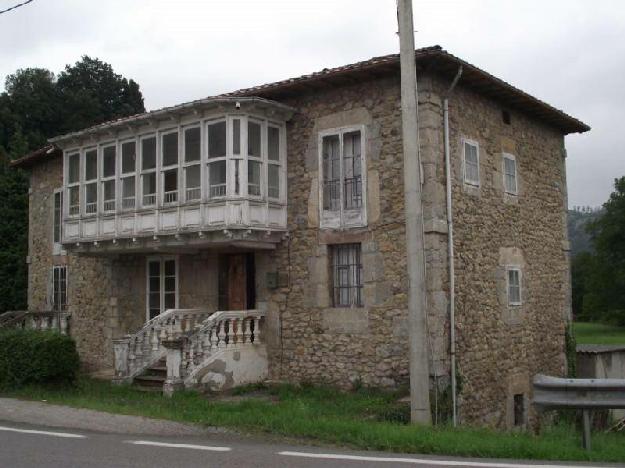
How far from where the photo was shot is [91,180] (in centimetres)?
1850

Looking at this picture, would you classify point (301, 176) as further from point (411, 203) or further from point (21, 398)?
point (21, 398)

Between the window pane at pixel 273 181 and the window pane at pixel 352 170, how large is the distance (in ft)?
5.17

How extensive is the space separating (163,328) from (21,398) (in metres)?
4.03

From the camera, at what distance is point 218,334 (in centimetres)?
1545

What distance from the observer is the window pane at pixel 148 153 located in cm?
1720

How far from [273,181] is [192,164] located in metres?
1.85

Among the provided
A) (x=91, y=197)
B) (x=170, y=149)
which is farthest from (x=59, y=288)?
(x=170, y=149)

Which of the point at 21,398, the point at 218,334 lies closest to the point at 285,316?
the point at 218,334

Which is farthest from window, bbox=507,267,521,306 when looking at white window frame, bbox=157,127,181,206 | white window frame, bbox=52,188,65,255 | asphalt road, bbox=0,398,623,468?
white window frame, bbox=52,188,65,255

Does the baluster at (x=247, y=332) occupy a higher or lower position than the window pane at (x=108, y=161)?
lower

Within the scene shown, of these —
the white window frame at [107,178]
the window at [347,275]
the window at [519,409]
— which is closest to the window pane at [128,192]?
the white window frame at [107,178]

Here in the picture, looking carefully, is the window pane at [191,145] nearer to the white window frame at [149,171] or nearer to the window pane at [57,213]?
the white window frame at [149,171]

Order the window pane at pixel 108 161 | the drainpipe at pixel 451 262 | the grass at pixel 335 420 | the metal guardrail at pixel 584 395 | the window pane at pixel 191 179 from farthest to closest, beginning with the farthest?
the window pane at pixel 108 161
the window pane at pixel 191 179
the drainpipe at pixel 451 262
the grass at pixel 335 420
the metal guardrail at pixel 584 395

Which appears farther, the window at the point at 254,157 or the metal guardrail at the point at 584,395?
the window at the point at 254,157
